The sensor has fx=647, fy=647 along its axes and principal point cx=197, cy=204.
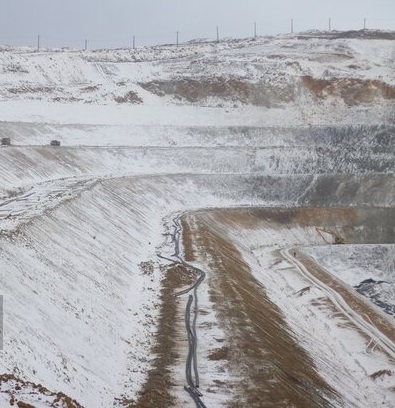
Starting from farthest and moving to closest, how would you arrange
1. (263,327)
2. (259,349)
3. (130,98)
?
(130,98) → (263,327) → (259,349)

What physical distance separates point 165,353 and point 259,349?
3104 mm

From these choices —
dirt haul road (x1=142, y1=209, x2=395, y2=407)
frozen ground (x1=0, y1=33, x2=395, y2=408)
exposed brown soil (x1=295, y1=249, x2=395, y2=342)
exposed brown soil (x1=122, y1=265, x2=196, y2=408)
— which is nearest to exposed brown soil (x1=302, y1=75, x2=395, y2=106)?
frozen ground (x1=0, y1=33, x2=395, y2=408)

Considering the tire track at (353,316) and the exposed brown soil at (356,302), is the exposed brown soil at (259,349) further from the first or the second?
the exposed brown soil at (356,302)

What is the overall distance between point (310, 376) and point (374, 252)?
31.7 meters

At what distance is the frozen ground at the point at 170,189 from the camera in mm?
17719

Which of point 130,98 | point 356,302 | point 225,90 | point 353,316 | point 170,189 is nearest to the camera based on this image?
point 353,316

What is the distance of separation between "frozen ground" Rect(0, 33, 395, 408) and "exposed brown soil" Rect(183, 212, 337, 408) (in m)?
0.45

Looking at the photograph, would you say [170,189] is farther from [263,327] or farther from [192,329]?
[192,329]

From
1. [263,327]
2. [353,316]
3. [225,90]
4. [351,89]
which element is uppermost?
[225,90]

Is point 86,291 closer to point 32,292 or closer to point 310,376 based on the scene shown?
point 32,292

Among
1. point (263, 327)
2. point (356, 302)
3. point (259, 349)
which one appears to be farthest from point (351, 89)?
point (259, 349)

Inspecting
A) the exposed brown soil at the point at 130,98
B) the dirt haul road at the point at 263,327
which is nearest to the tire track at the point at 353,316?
the dirt haul road at the point at 263,327

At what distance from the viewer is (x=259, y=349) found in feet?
66.4

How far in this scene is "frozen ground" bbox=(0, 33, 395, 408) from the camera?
58.1ft
